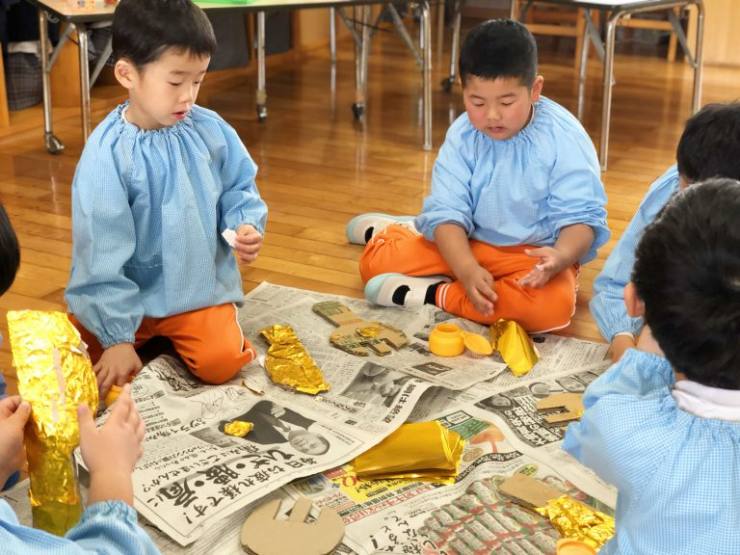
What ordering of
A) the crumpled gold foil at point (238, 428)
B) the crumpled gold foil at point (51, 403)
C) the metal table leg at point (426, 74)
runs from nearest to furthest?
the crumpled gold foil at point (51, 403)
the crumpled gold foil at point (238, 428)
the metal table leg at point (426, 74)

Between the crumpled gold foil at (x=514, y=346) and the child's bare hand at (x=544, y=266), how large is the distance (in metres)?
0.09

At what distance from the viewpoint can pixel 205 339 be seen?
185 centimetres

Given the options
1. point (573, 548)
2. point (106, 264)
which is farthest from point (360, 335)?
point (573, 548)

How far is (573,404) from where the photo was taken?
1780 mm

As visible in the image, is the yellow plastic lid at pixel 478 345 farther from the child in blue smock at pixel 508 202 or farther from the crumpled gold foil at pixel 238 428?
the crumpled gold foil at pixel 238 428

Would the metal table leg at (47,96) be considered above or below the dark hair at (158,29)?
below

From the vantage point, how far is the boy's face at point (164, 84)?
1.78 meters

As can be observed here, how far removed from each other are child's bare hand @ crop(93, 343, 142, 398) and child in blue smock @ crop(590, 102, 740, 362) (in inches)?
34.3

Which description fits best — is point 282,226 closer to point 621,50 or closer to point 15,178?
point 15,178

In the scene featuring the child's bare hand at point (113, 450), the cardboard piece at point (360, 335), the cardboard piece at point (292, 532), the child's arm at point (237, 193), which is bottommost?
the cardboard piece at point (292, 532)

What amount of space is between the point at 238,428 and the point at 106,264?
39 cm

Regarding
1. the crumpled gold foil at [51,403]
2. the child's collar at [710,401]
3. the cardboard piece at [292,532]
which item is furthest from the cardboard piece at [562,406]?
the crumpled gold foil at [51,403]

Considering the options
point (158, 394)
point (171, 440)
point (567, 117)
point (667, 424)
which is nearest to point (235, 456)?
point (171, 440)

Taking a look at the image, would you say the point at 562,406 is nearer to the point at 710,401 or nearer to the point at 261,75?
the point at 710,401
